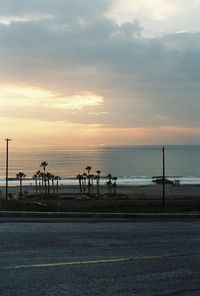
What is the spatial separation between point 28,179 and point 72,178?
10.2m

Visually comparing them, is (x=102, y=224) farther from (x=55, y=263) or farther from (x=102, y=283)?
(x=102, y=283)

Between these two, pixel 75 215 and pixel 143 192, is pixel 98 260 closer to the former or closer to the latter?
pixel 75 215

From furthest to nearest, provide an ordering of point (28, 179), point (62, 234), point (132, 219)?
point (28, 179) < point (132, 219) < point (62, 234)

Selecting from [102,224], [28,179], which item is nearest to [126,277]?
[102,224]

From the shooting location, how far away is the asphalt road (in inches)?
258

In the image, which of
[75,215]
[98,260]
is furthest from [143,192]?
[98,260]

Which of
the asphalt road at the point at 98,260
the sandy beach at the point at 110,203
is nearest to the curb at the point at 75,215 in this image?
the sandy beach at the point at 110,203

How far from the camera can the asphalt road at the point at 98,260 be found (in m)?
6.56

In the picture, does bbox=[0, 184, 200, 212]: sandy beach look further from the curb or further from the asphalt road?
the asphalt road

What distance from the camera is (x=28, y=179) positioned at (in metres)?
106

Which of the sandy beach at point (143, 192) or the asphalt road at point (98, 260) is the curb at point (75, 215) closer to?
the asphalt road at point (98, 260)

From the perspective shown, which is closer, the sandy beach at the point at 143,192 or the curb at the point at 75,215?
the curb at the point at 75,215

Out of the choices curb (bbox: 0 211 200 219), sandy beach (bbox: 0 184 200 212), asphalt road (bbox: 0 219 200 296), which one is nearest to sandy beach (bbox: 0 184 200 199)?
sandy beach (bbox: 0 184 200 212)

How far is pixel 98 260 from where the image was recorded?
8414 mm
